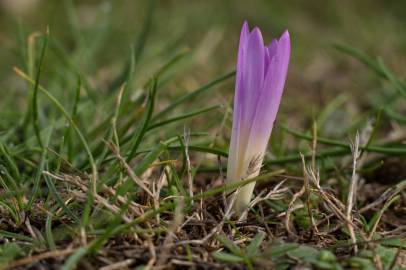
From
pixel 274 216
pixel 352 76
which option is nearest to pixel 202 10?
pixel 352 76

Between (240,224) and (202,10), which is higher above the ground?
(202,10)

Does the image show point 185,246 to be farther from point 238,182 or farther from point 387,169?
point 387,169

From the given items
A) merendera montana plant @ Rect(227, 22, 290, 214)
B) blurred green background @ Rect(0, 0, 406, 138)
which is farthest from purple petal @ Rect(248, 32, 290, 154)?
blurred green background @ Rect(0, 0, 406, 138)

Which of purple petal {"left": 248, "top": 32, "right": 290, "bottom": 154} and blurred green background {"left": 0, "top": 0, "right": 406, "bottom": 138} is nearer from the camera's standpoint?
purple petal {"left": 248, "top": 32, "right": 290, "bottom": 154}

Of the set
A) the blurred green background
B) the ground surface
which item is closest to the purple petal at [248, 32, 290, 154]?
the ground surface

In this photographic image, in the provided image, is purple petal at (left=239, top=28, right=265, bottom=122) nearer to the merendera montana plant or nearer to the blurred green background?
the merendera montana plant

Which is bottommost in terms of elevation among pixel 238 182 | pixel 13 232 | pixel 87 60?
pixel 13 232

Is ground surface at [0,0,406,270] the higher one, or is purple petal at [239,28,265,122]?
purple petal at [239,28,265,122]

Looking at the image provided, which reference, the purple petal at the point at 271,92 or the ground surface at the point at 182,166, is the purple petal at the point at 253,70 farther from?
the ground surface at the point at 182,166
